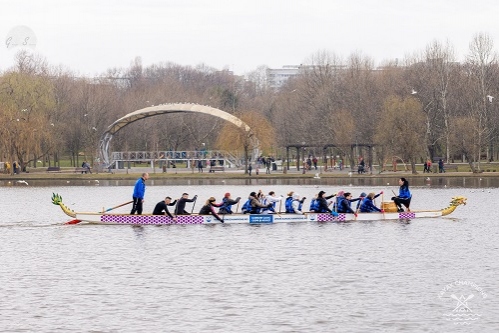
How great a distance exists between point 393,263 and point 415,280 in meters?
3.93

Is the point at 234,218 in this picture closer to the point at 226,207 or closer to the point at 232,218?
the point at 232,218

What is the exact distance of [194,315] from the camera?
2658cm

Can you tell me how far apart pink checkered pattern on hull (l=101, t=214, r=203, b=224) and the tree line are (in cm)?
4965

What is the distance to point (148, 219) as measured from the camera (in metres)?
45.6

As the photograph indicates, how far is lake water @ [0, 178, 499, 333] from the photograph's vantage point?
25938 millimetres

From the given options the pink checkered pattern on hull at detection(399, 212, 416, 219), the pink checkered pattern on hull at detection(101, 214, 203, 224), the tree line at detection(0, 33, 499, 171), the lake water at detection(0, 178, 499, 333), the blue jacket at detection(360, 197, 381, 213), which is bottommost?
the lake water at detection(0, 178, 499, 333)

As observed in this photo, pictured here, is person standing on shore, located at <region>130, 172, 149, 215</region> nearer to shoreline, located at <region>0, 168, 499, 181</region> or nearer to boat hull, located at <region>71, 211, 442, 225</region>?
boat hull, located at <region>71, 211, 442, 225</region>

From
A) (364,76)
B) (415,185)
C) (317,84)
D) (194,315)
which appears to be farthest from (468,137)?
(194,315)

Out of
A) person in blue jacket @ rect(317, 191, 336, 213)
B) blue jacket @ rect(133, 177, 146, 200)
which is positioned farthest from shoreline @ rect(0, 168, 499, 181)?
blue jacket @ rect(133, 177, 146, 200)

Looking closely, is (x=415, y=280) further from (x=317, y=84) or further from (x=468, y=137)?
(x=317, y=84)

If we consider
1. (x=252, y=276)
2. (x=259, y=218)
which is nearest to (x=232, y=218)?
(x=259, y=218)

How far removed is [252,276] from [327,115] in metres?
83.4

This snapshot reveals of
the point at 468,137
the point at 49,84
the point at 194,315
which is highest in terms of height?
the point at 49,84

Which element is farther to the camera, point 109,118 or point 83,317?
point 109,118
